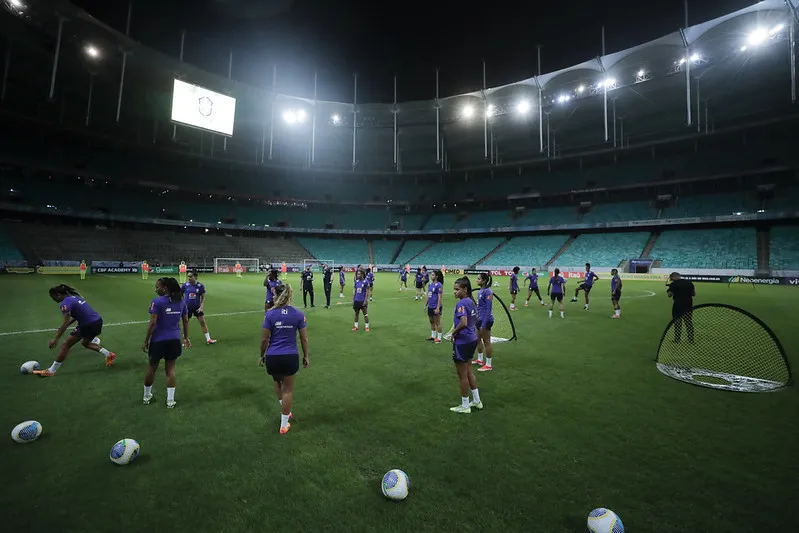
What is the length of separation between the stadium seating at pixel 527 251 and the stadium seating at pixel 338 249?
84.9ft

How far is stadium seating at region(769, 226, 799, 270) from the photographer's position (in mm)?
38531

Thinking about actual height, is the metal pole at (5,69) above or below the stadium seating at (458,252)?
above

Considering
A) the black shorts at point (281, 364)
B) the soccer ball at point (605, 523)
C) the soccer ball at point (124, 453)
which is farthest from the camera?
the black shorts at point (281, 364)

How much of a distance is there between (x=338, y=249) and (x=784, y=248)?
66989 mm

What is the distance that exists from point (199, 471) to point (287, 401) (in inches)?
51.8

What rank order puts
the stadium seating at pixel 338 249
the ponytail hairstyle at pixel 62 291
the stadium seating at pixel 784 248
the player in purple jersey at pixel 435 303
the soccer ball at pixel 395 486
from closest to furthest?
the soccer ball at pixel 395 486 < the ponytail hairstyle at pixel 62 291 < the player in purple jersey at pixel 435 303 < the stadium seating at pixel 784 248 < the stadium seating at pixel 338 249

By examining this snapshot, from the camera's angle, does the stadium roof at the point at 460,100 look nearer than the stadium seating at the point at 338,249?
Yes

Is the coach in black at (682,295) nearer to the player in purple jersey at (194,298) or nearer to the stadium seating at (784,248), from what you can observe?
the player in purple jersey at (194,298)

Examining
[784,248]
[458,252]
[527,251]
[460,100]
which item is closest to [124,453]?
[460,100]

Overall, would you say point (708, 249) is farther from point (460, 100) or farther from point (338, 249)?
point (338, 249)

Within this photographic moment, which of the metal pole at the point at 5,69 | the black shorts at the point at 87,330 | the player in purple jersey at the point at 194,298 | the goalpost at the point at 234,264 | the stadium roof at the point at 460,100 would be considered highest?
the stadium roof at the point at 460,100

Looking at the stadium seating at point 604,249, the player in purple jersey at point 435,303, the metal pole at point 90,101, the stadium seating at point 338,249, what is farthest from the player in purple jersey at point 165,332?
the stadium seating at point 338,249

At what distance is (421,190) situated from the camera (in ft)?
262

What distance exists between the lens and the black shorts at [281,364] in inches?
193
